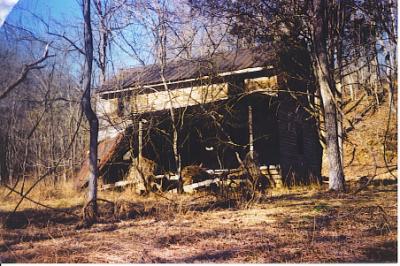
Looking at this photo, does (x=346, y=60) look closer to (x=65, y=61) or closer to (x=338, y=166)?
(x=338, y=166)

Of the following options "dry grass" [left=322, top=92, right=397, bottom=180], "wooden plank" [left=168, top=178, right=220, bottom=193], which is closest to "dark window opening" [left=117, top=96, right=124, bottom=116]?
"wooden plank" [left=168, top=178, right=220, bottom=193]

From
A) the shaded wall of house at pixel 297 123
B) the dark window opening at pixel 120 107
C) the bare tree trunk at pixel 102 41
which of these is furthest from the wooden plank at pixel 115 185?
the shaded wall of house at pixel 297 123

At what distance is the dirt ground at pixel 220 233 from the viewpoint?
3.54 meters

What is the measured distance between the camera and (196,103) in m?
8.86

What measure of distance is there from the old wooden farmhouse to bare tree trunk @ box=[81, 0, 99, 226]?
971 millimetres

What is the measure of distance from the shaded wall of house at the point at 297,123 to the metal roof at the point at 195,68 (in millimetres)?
530

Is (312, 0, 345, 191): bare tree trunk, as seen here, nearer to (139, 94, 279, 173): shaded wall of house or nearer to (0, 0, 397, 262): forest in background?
(0, 0, 397, 262): forest in background

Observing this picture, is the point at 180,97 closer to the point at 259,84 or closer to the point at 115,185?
the point at 259,84

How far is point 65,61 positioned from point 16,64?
687 millimetres

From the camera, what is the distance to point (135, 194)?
8.43 m

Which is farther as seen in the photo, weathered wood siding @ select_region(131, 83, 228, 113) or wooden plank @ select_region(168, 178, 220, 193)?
wooden plank @ select_region(168, 178, 220, 193)

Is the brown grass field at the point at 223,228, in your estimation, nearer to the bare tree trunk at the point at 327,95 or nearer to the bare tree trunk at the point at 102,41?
the bare tree trunk at the point at 327,95

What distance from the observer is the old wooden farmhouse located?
8.12 m

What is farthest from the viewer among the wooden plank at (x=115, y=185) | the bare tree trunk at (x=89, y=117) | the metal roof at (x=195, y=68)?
the wooden plank at (x=115, y=185)
